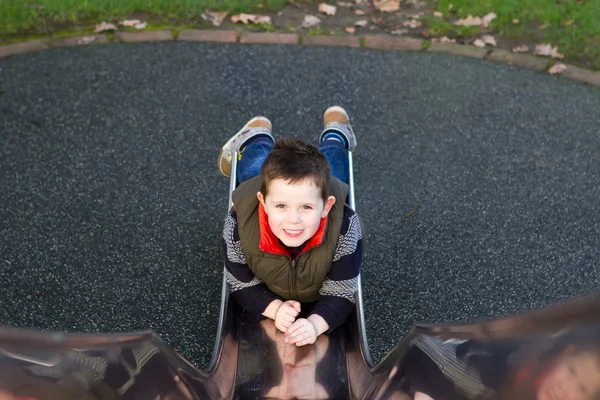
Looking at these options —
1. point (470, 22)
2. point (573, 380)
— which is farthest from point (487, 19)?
point (573, 380)

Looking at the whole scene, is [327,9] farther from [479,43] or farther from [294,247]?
[294,247]

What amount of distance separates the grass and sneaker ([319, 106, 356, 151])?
5.93ft

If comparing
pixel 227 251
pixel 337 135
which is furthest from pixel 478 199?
pixel 227 251

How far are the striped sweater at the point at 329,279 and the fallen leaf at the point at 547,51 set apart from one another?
3.01 metres

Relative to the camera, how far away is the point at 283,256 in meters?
2.15

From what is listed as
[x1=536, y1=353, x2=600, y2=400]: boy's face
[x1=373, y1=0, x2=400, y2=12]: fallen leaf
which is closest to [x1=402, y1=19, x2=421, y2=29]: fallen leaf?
[x1=373, y1=0, x2=400, y2=12]: fallen leaf

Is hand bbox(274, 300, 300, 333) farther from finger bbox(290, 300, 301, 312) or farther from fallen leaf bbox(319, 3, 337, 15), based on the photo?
fallen leaf bbox(319, 3, 337, 15)

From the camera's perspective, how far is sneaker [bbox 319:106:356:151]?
10.2 ft

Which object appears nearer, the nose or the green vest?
the nose

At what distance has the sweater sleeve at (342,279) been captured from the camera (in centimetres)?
220

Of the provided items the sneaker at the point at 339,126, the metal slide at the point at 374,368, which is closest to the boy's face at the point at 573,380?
the metal slide at the point at 374,368

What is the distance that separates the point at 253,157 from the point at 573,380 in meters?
1.98

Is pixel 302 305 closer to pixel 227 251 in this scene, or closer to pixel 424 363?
pixel 227 251

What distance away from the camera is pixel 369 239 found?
3236 mm
